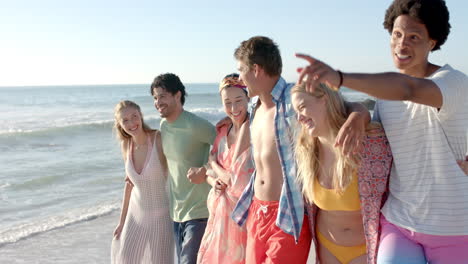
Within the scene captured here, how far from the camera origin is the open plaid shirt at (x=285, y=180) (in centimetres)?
323

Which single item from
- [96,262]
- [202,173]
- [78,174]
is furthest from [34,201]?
[202,173]

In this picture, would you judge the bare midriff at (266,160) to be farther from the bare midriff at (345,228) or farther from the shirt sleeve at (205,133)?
the shirt sleeve at (205,133)

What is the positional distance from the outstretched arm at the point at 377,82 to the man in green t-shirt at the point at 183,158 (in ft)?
7.97

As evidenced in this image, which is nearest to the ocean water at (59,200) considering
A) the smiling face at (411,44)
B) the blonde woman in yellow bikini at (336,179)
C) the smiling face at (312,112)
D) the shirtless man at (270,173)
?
the shirtless man at (270,173)

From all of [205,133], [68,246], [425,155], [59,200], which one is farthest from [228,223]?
[59,200]

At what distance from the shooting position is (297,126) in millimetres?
3375

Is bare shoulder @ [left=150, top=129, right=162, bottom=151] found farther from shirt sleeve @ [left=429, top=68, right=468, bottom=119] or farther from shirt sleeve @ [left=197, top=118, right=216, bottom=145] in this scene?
shirt sleeve @ [left=429, top=68, right=468, bottom=119]

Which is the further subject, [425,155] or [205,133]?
[205,133]

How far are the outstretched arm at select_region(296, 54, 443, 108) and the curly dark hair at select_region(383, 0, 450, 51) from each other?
0.59m

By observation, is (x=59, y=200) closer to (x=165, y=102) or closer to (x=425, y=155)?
(x=165, y=102)


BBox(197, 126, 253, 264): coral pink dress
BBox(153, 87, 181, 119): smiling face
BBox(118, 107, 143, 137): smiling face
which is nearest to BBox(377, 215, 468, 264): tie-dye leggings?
BBox(197, 126, 253, 264): coral pink dress

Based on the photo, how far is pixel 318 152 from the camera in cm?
319

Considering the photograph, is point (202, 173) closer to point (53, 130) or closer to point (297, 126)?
point (297, 126)

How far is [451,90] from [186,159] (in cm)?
264
